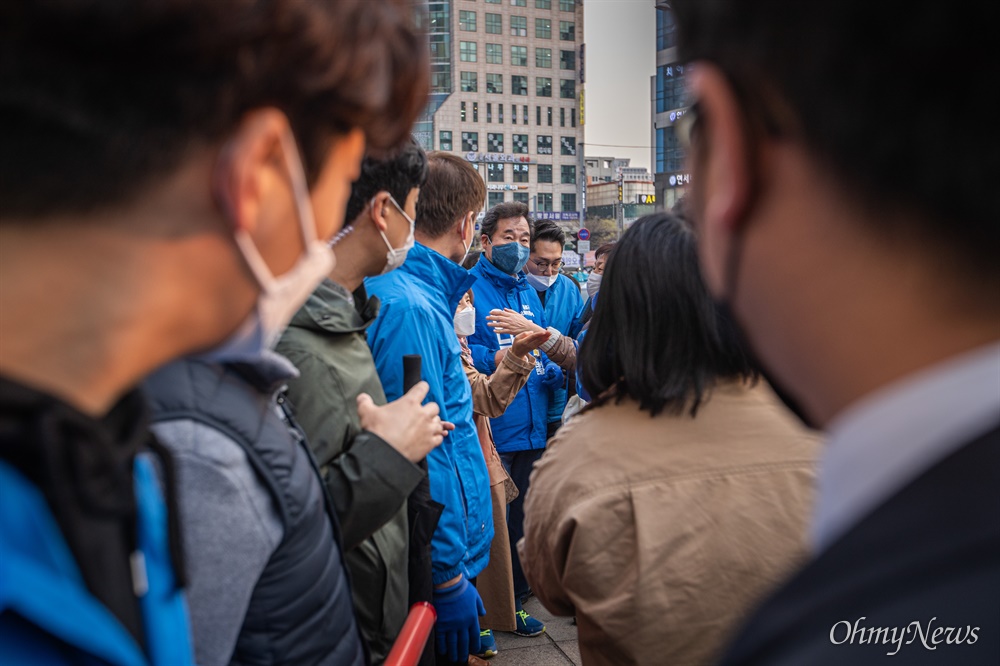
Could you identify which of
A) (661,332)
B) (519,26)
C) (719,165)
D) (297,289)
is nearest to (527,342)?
(661,332)

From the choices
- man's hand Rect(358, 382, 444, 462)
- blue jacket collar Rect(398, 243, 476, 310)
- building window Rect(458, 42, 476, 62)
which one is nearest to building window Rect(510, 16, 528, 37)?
building window Rect(458, 42, 476, 62)

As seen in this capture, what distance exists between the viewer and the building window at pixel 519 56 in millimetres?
83438

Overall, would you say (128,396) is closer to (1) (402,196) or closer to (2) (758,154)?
(2) (758,154)

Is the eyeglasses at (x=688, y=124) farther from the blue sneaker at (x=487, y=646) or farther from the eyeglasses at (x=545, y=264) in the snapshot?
the eyeglasses at (x=545, y=264)

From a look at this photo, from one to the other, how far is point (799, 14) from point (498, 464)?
3.81m

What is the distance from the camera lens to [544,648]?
14.7 feet

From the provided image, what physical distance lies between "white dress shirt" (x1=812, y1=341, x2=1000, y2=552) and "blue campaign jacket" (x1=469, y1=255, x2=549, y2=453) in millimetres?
4163

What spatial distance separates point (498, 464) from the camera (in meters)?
4.34

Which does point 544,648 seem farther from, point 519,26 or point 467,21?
point 519,26

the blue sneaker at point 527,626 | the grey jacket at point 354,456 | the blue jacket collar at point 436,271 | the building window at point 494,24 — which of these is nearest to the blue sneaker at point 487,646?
the blue sneaker at point 527,626

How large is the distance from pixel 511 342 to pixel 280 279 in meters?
4.40

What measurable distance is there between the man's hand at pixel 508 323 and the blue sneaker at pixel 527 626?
1693 mm

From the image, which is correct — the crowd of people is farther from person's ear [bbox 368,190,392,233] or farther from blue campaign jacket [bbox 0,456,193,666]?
person's ear [bbox 368,190,392,233]

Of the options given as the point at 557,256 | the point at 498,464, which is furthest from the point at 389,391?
the point at 557,256
